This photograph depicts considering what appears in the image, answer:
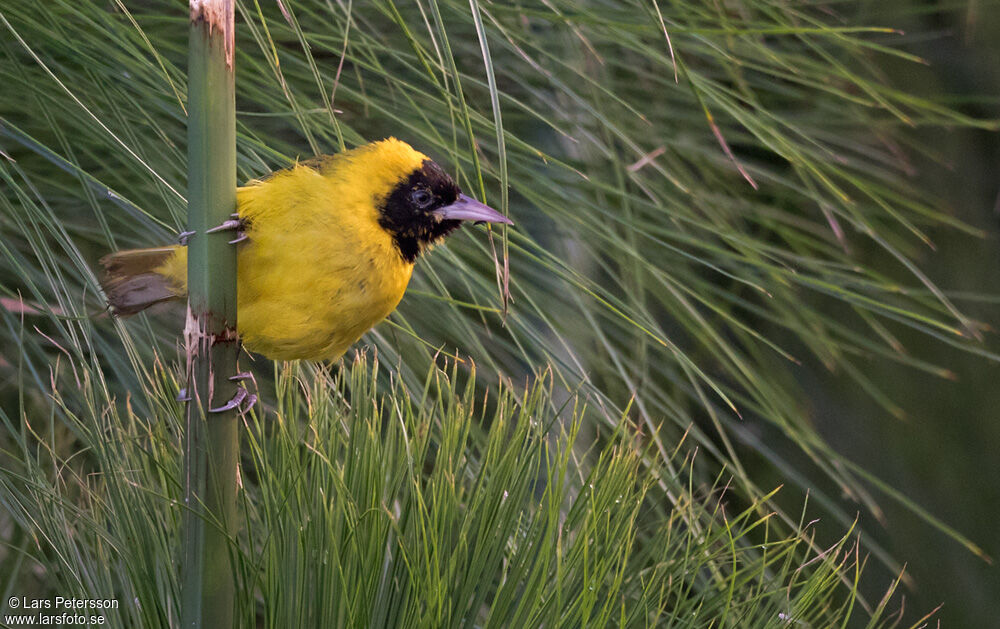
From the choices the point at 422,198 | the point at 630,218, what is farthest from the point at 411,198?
the point at 630,218

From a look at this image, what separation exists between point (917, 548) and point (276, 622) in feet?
5.00

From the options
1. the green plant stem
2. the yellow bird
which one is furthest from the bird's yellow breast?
the green plant stem

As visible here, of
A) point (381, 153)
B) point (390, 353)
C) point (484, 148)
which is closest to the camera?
point (381, 153)

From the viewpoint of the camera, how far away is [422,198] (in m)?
0.75

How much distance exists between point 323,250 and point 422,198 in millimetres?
110

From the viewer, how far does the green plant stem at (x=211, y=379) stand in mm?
496

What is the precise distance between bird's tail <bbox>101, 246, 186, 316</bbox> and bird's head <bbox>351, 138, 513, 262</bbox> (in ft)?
0.48

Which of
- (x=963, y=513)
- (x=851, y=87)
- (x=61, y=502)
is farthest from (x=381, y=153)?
(x=963, y=513)

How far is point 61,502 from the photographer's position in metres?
0.58

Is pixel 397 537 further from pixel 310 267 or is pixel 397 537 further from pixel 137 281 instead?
pixel 137 281

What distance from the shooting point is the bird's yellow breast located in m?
0.64

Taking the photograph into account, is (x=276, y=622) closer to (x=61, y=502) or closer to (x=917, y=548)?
A: (x=61, y=502)

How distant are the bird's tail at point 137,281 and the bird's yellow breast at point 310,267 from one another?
0.08 ft

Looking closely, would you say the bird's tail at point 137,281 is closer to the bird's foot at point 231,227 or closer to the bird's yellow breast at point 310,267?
the bird's yellow breast at point 310,267
